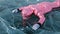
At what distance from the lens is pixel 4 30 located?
1.40 m

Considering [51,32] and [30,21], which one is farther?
[30,21]

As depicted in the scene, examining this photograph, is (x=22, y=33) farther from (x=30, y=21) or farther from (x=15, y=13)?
(x=15, y=13)

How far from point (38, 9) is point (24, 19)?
17cm

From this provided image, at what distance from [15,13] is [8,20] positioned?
15 centimetres

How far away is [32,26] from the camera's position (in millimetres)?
1674

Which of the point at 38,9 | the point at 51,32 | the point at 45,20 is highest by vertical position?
the point at 38,9

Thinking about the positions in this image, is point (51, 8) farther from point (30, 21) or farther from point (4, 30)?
point (4, 30)

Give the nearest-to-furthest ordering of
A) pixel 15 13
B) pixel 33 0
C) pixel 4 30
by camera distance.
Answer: pixel 4 30
pixel 15 13
pixel 33 0

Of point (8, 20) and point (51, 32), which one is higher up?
point (8, 20)

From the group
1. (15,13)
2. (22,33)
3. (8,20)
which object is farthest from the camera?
(15,13)

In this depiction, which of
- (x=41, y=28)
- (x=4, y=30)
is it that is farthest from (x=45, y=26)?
(x=4, y=30)

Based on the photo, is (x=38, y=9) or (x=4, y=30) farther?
(x=38, y=9)

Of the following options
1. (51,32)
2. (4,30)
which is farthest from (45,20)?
(4,30)

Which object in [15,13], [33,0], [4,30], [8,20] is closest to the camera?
[4,30]
